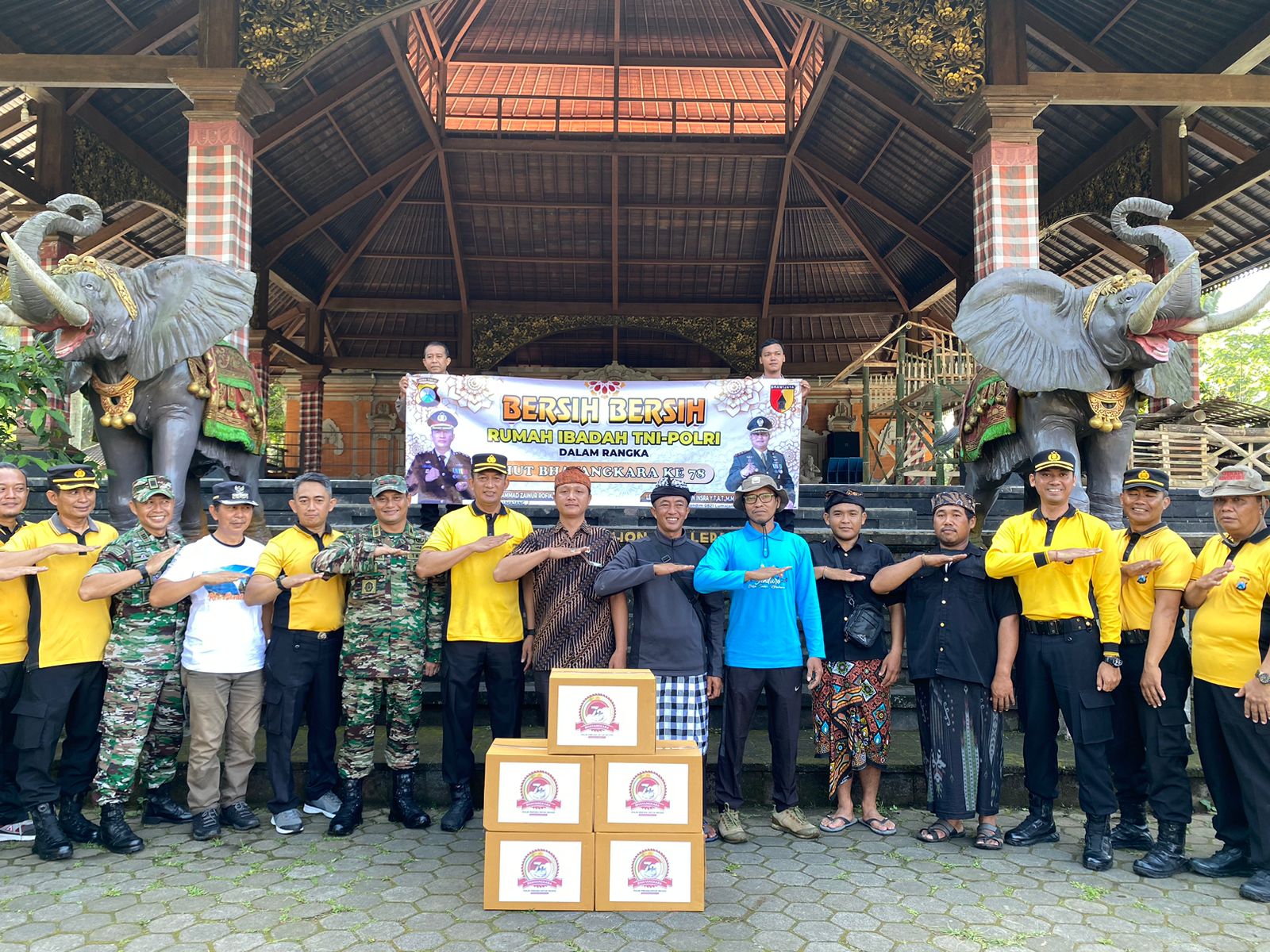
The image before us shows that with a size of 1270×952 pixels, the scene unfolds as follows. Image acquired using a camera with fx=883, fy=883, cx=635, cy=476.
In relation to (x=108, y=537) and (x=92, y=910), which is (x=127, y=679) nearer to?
(x=108, y=537)

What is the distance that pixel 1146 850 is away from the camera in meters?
3.39

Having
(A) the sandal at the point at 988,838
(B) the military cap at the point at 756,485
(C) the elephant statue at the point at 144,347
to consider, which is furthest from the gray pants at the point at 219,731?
(A) the sandal at the point at 988,838

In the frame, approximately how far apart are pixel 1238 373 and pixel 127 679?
1246 inches

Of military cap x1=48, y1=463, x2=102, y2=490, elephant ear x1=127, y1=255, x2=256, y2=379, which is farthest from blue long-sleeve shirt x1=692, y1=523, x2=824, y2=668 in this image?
elephant ear x1=127, y1=255, x2=256, y2=379

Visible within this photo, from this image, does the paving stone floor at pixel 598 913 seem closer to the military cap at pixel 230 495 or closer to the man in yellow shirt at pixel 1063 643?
the man in yellow shirt at pixel 1063 643

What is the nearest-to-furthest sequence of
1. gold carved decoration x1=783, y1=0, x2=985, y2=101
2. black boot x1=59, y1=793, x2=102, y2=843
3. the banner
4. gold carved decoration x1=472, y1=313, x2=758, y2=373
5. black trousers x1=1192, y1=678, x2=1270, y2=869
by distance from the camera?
1. black trousers x1=1192, y1=678, x2=1270, y2=869
2. black boot x1=59, y1=793, x2=102, y2=843
3. the banner
4. gold carved decoration x1=783, y1=0, x2=985, y2=101
5. gold carved decoration x1=472, y1=313, x2=758, y2=373

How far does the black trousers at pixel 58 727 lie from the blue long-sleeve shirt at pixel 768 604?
7.85 feet

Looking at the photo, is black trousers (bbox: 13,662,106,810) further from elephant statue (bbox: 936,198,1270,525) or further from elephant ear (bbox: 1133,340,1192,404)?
elephant ear (bbox: 1133,340,1192,404)

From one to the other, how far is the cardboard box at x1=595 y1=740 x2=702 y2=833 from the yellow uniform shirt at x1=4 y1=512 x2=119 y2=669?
206cm

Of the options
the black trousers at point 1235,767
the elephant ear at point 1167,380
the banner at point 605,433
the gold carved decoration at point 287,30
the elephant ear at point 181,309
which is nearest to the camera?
the black trousers at point 1235,767

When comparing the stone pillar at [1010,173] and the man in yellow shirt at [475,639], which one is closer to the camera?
the man in yellow shirt at [475,639]

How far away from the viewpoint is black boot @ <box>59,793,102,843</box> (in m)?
3.37

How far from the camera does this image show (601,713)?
292 centimetres

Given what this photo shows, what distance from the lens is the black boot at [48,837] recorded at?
3.20 metres
